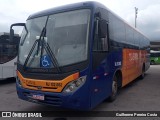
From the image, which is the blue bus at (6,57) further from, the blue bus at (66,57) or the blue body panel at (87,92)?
the blue body panel at (87,92)

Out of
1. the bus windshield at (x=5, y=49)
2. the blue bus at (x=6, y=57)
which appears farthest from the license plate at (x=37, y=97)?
the bus windshield at (x=5, y=49)

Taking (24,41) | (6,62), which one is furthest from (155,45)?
(24,41)

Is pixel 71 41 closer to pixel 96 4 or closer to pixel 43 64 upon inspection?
pixel 43 64

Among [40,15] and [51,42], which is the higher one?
[40,15]

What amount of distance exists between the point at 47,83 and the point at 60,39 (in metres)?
1.18

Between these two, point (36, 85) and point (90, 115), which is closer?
point (36, 85)

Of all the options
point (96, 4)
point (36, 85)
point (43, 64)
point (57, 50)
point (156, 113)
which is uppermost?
point (96, 4)

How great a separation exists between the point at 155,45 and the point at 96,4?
221 ft

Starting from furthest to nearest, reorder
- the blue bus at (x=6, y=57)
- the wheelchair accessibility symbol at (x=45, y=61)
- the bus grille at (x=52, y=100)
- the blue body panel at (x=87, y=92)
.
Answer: the blue bus at (x=6, y=57), the wheelchair accessibility symbol at (x=45, y=61), the bus grille at (x=52, y=100), the blue body panel at (x=87, y=92)

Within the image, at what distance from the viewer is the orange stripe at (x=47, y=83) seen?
5.48m

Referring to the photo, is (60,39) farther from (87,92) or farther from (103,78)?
(103,78)

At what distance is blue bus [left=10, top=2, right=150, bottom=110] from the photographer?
5.52 metres

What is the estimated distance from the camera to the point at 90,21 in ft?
19.2

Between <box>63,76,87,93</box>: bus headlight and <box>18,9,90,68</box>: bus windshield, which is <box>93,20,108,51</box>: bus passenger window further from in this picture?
<box>63,76,87,93</box>: bus headlight
